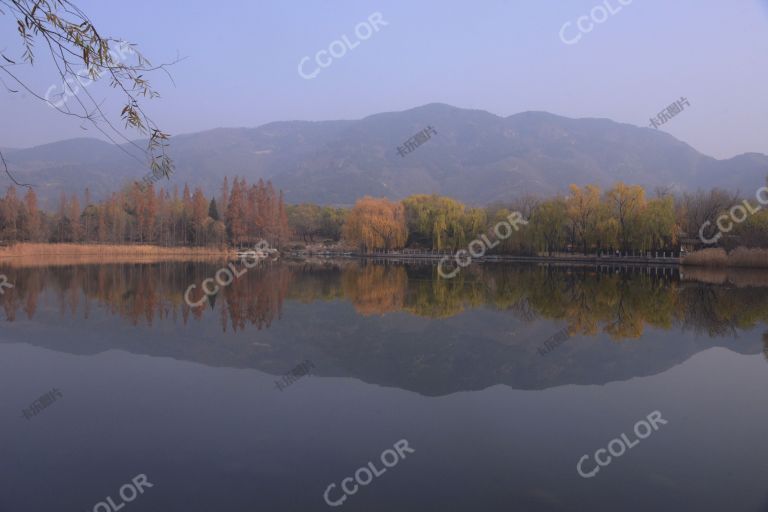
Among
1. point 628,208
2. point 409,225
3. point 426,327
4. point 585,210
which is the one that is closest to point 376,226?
point 409,225

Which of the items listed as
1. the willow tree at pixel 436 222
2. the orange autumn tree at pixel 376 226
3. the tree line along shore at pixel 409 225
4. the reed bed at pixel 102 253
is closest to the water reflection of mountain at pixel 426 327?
the tree line along shore at pixel 409 225

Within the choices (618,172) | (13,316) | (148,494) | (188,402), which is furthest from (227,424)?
(618,172)

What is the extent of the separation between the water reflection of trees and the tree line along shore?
1630 centimetres

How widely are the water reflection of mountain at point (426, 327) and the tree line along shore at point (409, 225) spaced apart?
67.2ft

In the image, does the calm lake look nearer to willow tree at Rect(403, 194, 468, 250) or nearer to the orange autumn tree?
willow tree at Rect(403, 194, 468, 250)

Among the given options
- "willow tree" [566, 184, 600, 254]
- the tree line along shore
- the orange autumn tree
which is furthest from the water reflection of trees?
the orange autumn tree

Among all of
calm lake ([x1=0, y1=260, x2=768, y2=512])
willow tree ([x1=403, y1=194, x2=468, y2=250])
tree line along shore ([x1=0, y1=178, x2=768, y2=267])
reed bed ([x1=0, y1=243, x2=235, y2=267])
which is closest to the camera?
calm lake ([x1=0, y1=260, x2=768, y2=512])

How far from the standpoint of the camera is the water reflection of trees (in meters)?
13.2

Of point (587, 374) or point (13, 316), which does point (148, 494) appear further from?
point (13, 316)

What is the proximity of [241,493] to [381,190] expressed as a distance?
162 m

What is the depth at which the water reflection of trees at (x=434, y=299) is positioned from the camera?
13.2m

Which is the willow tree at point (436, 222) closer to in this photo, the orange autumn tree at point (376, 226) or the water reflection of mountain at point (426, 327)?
the orange autumn tree at point (376, 226)

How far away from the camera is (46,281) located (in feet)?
69.3

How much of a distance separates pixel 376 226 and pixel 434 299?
36862mm
